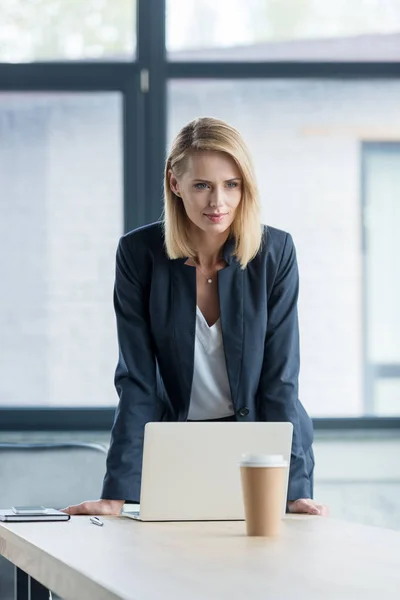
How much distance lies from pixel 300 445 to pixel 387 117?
193cm

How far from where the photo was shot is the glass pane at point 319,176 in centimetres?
385

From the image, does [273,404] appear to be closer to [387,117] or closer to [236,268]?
[236,268]

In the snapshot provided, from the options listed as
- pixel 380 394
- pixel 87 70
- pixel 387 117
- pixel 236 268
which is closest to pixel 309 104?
pixel 387 117

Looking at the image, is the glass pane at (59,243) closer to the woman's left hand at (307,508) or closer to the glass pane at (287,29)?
the glass pane at (287,29)

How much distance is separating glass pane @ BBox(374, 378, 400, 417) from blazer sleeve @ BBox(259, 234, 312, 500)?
1.51 meters

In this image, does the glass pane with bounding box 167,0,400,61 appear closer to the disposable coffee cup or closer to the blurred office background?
the blurred office background

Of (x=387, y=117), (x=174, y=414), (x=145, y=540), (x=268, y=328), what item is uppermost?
(x=387, y=117)

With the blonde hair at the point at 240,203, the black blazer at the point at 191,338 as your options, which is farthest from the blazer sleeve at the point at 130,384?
the blonde hair at the point at 240,203

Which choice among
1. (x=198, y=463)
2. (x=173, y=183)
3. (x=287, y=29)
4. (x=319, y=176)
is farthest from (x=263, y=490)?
(x=287, y=29)

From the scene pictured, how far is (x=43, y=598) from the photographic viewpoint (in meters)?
1.90

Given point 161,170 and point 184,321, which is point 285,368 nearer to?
point 184,321

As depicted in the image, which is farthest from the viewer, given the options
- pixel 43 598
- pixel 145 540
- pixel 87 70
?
pixel 87 70

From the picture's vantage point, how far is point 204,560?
1540mm

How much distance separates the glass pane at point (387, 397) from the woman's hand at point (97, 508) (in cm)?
185
